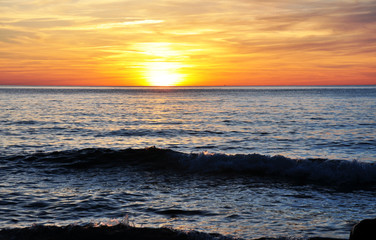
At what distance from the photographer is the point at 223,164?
1888cm

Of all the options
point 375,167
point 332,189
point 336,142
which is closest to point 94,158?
point 332,189

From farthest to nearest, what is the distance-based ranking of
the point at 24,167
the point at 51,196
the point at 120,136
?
the point at 120,136 < the point at 24,167 < the point at 51,196

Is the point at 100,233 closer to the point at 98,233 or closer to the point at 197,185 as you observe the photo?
the point at 98,233

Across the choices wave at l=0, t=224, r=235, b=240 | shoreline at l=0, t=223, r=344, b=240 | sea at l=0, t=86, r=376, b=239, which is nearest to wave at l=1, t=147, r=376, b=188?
sea at l=0, t=86, r=376, b=239

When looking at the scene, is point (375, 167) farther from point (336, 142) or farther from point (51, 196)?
point (51, 196)

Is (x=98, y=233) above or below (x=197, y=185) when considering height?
above

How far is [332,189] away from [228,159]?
242 inches

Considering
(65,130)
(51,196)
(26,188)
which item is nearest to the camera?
(51,196)

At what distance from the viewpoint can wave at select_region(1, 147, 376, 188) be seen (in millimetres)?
16500

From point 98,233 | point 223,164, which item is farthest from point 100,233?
point 223,164

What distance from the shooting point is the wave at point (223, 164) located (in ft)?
54.1

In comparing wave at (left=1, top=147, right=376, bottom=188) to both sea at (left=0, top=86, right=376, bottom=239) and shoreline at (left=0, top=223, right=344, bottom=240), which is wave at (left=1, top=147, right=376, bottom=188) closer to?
sea at (left=0, top=86, right=376, bottom=239)

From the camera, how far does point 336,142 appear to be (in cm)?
2748

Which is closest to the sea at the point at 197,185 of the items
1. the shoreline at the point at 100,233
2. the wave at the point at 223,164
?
the wave at the point at 223,164
